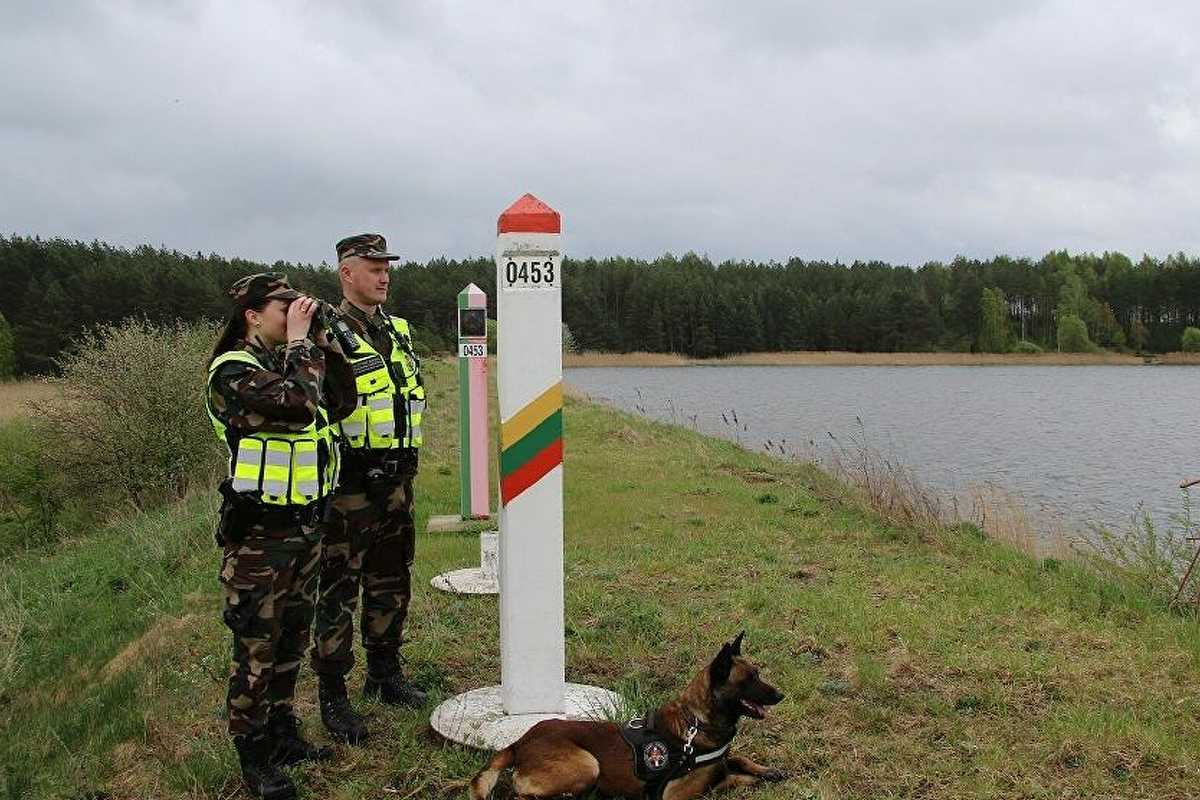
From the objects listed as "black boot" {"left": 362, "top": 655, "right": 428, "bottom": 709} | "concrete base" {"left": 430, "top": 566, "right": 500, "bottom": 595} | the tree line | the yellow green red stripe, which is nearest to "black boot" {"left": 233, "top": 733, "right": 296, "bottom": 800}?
"black boot" {"left": 362, "top": 655, "right": 428, "bottom": 709}

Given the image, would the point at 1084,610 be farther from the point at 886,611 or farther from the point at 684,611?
the point at 684,611

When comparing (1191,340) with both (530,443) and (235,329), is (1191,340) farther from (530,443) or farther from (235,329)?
(235,329)

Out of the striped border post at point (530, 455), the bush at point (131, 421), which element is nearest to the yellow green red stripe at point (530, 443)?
the striped border post at point (530, 455)

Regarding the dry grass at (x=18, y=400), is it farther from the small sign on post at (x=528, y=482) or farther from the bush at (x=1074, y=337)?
the bush at (x=1074, y=337)

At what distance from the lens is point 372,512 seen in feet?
13.8

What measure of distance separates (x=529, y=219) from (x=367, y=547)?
1633mm

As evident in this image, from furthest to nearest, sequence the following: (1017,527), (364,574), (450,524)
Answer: (1017,527)
(450,524)
(364,574)

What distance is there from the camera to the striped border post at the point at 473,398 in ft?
28.7

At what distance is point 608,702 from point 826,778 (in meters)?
1.03

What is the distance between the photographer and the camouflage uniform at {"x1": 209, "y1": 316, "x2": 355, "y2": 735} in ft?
10.8

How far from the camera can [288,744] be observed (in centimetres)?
380

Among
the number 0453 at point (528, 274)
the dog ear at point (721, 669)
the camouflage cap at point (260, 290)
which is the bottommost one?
the dog ear at point (721, 669)

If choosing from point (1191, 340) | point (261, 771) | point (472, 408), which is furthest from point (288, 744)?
point (1191, 340)

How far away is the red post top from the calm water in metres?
9.58
